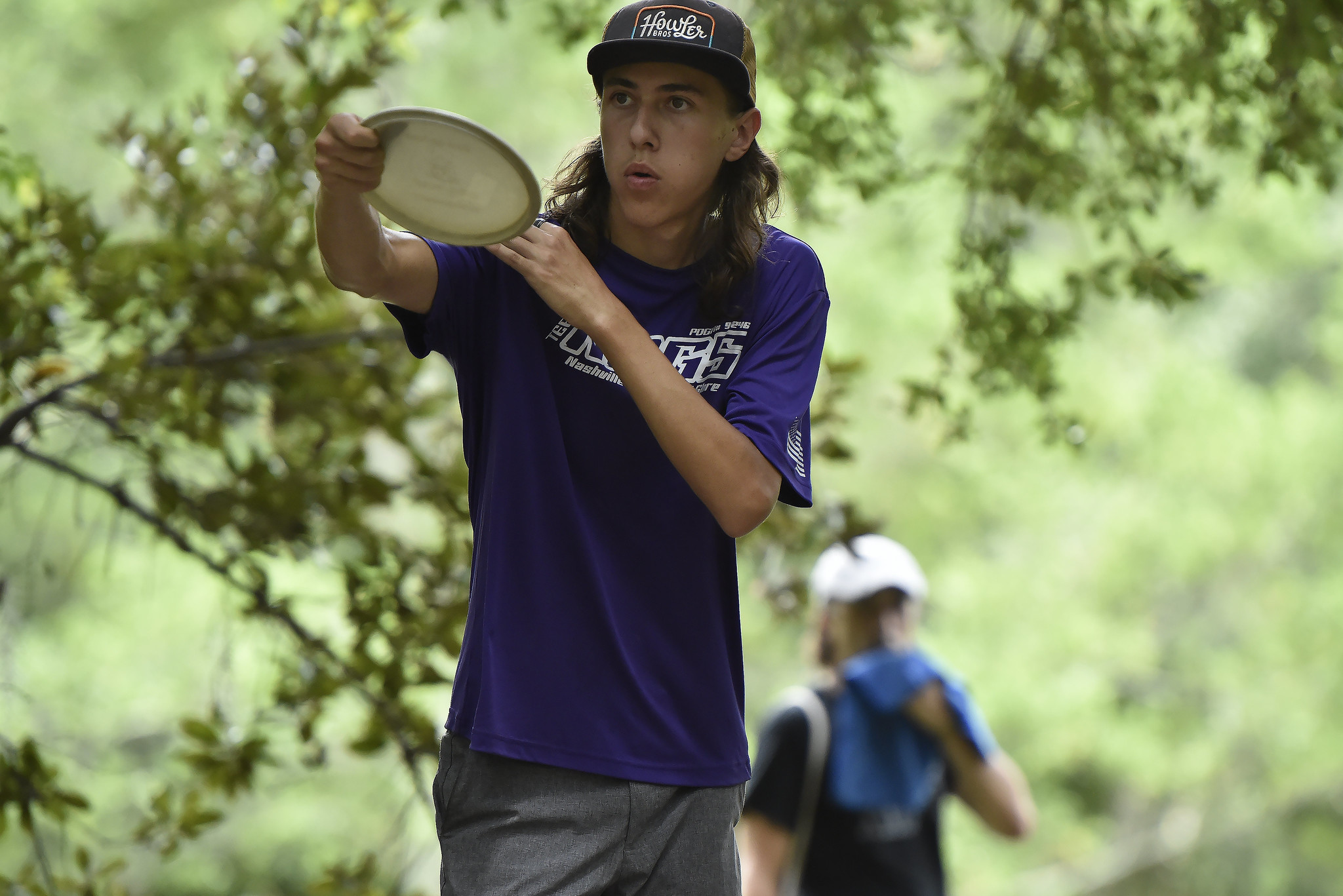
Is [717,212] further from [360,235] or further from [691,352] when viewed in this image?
[360,235]

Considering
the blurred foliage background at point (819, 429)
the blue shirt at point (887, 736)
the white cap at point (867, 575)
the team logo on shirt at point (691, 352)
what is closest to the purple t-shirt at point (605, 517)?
the team logo on shirt at point (691, 352)

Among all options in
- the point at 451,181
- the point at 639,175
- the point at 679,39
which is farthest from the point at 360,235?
the point at 679,39

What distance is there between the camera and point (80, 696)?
32.0 ft

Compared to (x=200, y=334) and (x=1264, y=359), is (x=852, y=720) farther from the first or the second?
(x=1264, y=359)

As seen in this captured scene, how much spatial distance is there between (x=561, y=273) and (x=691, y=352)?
23 centimetres

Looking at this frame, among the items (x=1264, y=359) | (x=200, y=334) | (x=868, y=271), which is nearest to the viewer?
(x=200, y=334)

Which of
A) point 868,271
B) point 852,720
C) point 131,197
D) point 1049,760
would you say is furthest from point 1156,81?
point 1049,760

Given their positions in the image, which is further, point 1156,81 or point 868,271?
point 868,271

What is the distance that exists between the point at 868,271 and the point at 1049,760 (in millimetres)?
4215

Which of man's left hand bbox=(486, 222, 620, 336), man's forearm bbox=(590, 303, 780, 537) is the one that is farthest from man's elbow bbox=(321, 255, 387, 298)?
man's forearm bbox=(590, 303, 780, 537)

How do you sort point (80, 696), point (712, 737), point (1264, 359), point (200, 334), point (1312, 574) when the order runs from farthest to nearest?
point (1264, 359)
point (1312, 574)
point (80, 696)
point (200, 334)
point (712, 737)

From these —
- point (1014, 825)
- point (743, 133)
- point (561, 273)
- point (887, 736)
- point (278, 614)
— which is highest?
point (743, 133)

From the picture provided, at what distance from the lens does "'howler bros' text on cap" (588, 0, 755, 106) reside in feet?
5.70

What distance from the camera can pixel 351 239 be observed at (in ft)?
5.38
